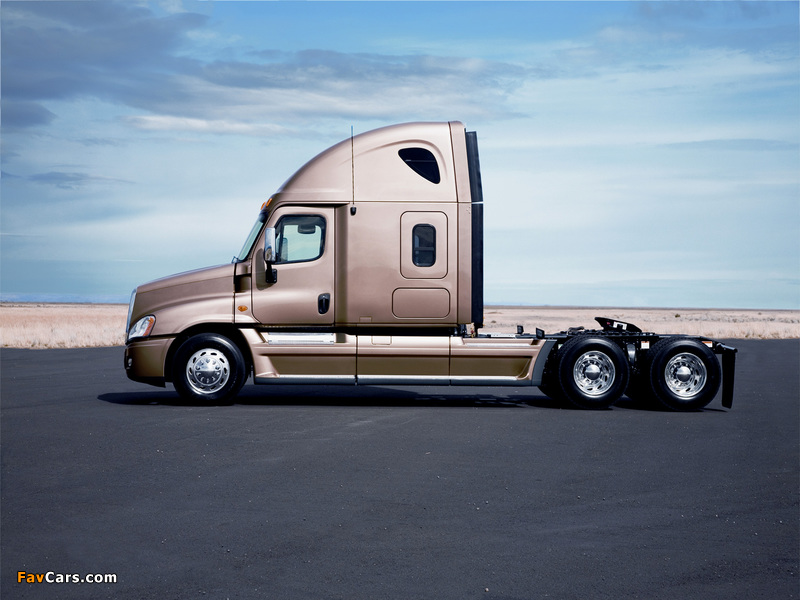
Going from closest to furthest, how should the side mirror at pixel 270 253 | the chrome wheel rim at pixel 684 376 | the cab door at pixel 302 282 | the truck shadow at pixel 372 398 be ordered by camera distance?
the side mirror at pixel 270 253
the cab door at pixel 302 282
the chrome wheel rim at pixel 684 376
the truck shadow at pixel 372 398

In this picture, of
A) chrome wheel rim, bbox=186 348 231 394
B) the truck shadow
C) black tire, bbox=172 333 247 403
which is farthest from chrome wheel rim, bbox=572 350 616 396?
chrome wheel rim, bbox=186 348 231 394

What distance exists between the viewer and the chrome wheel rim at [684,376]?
1294 cm

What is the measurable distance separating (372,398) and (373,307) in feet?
7.69

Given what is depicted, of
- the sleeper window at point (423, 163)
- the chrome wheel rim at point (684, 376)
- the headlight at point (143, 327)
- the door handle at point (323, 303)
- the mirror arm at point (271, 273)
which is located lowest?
the chrome wheel rim at point (684, 376)

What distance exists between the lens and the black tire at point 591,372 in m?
12.7

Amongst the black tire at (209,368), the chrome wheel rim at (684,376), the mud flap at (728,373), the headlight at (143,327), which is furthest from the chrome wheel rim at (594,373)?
the headlight at (143,327)

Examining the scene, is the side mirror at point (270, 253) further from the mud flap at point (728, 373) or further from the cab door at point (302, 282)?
the mud flap at point (728, 373)

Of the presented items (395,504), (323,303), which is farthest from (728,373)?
(395,504)

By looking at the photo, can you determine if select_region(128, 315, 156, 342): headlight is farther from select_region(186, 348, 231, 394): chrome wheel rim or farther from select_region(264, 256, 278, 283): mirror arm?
select_region(264, 256, 278, 283): mirror arm

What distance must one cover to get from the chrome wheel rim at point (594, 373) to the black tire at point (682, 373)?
0.68 metres

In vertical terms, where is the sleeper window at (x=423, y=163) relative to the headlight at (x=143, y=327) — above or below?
above

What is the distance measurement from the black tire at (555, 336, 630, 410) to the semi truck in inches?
0.7

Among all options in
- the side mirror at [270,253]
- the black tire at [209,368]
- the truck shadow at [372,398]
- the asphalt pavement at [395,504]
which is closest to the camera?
the asphalt pavement at [395,504]

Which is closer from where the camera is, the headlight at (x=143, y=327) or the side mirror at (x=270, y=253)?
the side mirror at (x=270, y=253)
